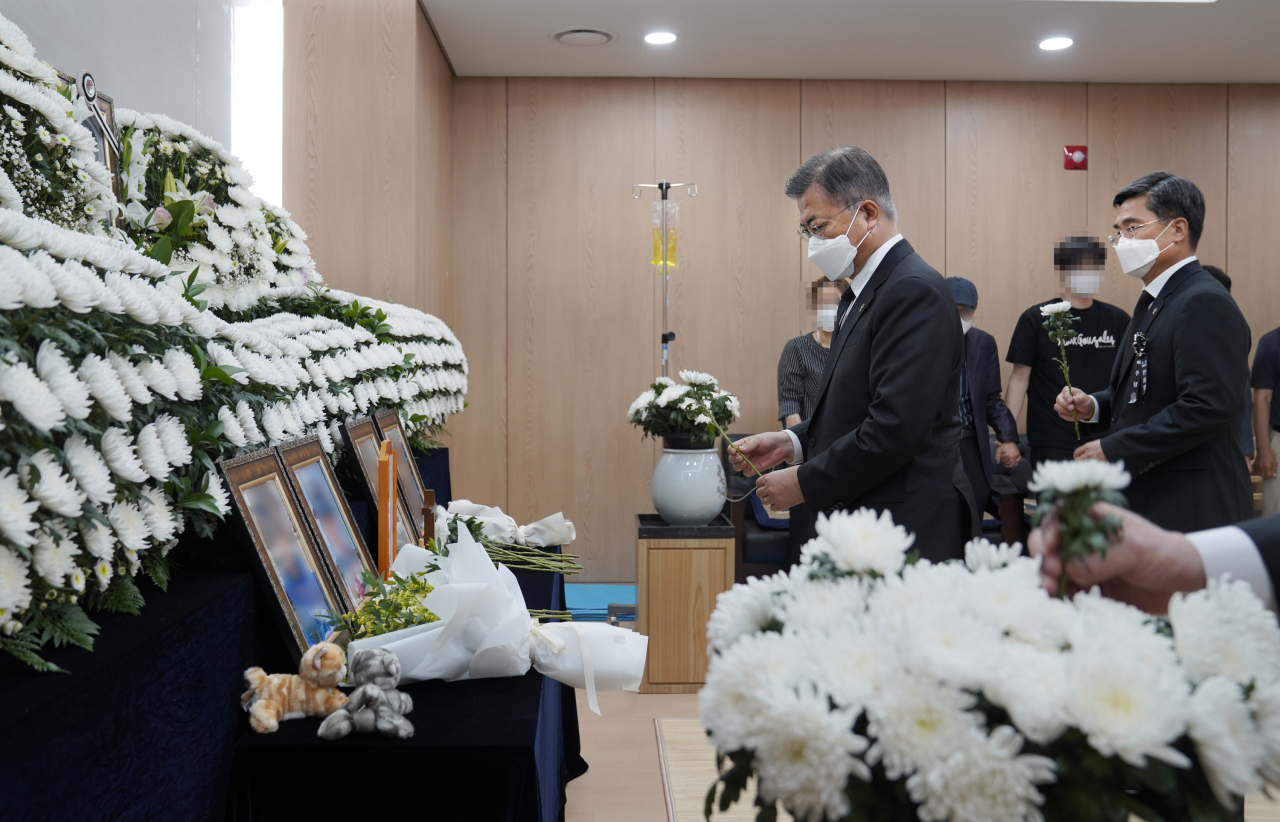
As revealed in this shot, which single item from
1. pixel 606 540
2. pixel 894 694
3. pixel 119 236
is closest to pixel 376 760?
pixel 894 694

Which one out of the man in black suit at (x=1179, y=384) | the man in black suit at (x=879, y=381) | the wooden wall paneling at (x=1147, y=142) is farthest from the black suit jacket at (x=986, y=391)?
the man in black suit at (x=879, y=381)

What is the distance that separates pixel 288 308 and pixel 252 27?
2438mm

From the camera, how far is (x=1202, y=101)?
5523 millimetres

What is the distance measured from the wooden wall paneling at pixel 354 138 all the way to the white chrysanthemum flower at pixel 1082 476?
3.94 m

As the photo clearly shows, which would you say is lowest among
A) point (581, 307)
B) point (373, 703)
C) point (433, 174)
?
point (373, 703)

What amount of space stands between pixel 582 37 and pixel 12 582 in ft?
14.7

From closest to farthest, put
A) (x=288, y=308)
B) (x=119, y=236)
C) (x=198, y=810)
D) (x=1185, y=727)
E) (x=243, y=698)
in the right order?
(x=1185, y=727), (x=198, y=810), (x=243, y=698), (x=119, y=236), (x=288, y=308)

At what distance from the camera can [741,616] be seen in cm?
61

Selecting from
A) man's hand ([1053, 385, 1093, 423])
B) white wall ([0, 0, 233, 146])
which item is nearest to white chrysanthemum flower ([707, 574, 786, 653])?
white wall ([0, 0, 233, 146])

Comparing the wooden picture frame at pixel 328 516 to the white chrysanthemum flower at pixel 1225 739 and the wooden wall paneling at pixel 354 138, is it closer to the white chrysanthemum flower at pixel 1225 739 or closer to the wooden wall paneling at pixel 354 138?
the white chrysanthemum flower at pixel 1225 739

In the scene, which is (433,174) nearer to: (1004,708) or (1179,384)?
(1179,384)

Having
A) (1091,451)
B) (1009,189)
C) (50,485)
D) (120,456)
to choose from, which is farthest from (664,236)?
(50,485)

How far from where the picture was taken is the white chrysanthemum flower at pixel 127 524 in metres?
0.92

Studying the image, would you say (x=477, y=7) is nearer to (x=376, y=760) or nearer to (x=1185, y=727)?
(x=376, y=760)
